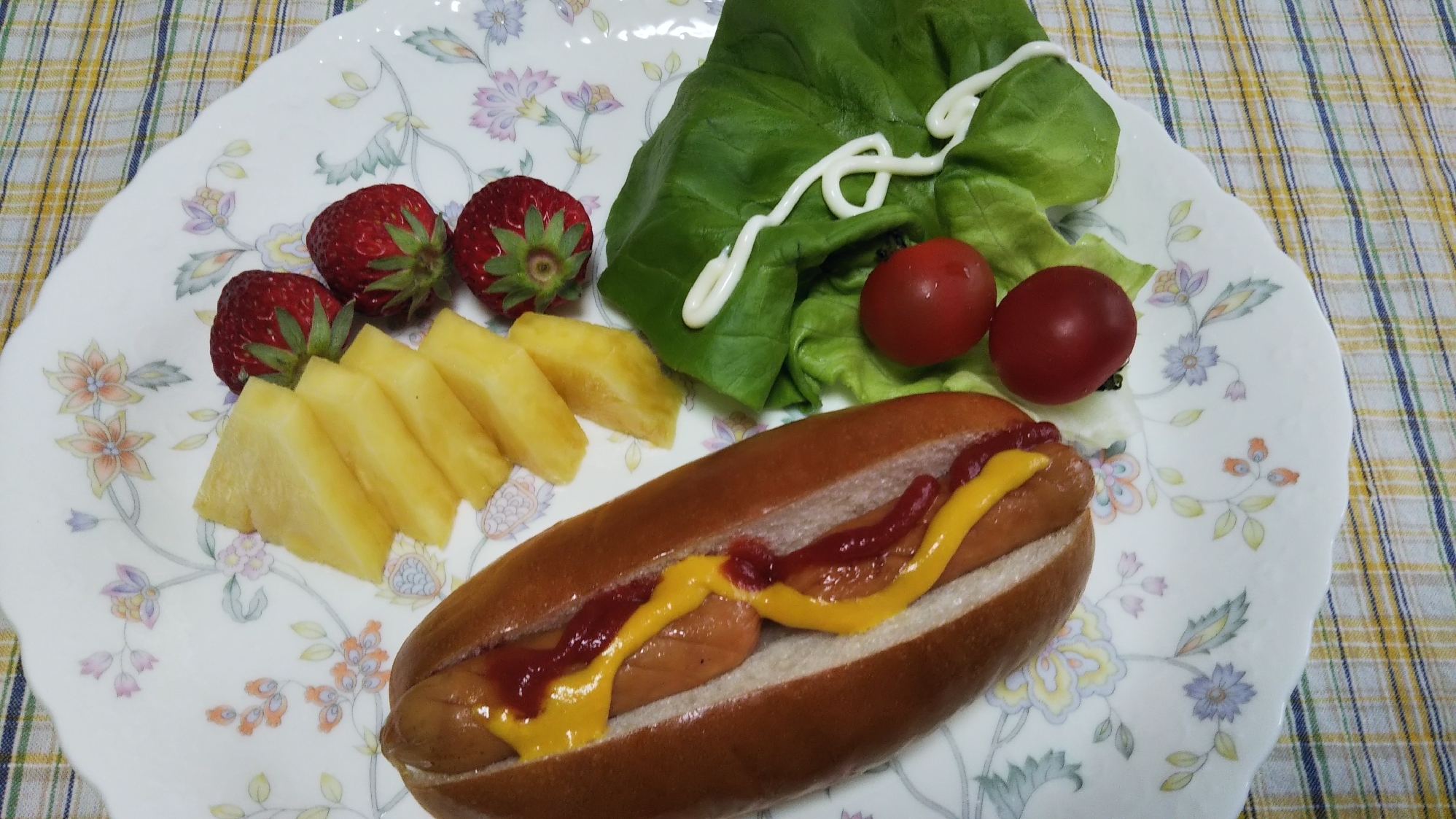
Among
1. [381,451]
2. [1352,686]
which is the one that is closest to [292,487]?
Answer: [381,451]

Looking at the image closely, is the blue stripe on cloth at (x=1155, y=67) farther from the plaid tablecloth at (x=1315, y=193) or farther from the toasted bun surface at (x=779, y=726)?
the toasted bun surface at (x=779, y=726)

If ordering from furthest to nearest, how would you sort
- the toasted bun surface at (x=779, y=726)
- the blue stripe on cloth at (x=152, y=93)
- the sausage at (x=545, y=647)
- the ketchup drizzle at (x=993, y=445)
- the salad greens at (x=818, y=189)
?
1. the blue stripe on cloth at (x=152, y=93)
2. the salad greens at (x=818, y=189)
3. the ketchup drizzle at (x=993, y=445)
4. the toasted bun surface at (x=779, y=726)
5. the sausage at (x=545, y=647)

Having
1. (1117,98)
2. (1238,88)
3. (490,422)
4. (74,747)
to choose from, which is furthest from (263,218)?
(1238,88)

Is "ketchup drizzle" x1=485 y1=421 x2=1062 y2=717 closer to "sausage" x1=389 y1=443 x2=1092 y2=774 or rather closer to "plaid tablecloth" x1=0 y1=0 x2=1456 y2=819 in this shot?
"sausage" x1=389 y1=443 x2=1092 y2=774

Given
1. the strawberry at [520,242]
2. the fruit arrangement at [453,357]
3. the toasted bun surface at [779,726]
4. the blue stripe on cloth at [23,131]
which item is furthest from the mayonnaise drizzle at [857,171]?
the blue stripe on cloth at [23,131]

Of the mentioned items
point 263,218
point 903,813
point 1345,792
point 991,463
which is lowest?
point 1345,792

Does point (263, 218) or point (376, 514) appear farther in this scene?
point (263, 218)

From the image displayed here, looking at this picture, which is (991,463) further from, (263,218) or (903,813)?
(263,218)
